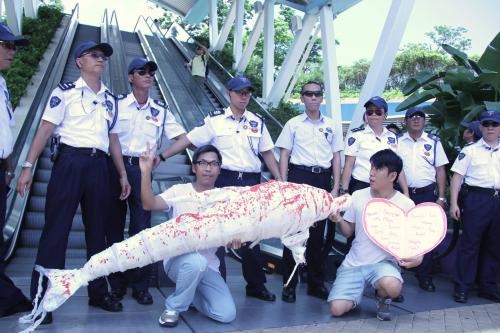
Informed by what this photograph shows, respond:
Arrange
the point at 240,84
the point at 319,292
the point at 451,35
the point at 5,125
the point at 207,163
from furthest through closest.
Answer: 1. the point at 451,35
2. the point at 319,292
3. the point at 240,84
4. the point at 207,163
5. the point at 5,125

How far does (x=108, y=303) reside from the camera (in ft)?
12.7

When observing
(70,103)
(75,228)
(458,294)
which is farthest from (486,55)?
(75,228)

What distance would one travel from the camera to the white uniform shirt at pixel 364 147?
498 centimetres

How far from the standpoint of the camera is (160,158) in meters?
4.21

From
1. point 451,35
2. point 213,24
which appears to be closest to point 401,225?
point 213,24

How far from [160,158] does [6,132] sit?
1.21 meters

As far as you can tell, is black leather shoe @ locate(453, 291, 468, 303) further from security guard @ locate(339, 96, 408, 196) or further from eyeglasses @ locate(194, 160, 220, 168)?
eyeglasses @ locate(194, 160, 220, 168)

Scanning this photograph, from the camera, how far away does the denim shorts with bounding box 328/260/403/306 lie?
4124 mm

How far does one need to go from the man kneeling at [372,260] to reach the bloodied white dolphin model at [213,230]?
0.59 metres

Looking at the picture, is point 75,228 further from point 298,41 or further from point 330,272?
point 298,41

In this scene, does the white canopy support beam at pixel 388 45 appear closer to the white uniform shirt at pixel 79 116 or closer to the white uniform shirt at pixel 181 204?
the white uniform shirt at pixel 181 204

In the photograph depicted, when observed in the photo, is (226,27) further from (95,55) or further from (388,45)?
(95,55)

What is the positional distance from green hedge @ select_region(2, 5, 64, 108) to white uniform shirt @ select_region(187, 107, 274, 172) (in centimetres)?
480

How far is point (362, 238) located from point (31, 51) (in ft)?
33.0
